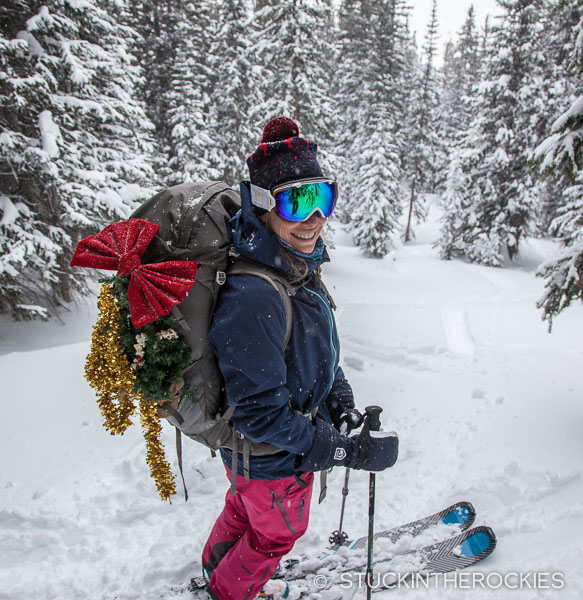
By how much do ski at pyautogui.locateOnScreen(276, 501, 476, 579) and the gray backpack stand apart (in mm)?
1921

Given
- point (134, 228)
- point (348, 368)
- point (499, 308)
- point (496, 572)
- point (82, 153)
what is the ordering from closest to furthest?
point (134, 228)
point (496, 572)
point (348, 368)
point (82, 153)
point (499, 308)

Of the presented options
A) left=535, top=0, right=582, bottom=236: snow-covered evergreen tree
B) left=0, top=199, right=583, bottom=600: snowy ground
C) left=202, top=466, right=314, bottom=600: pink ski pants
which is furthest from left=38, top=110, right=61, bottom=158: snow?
left=535, top=0, right=582, bottom=236: snow-covered evergreen tree

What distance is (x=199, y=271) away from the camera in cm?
188

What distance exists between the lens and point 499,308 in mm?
12305

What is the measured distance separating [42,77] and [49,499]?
9157mm

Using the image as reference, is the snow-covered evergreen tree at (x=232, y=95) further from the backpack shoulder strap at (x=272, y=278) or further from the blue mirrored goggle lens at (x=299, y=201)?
the backpack shoulder strap at (x=272, y=278)

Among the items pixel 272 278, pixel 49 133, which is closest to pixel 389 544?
pixel 272 278

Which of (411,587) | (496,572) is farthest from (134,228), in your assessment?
(496,572)

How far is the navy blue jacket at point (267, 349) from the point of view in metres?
1.81

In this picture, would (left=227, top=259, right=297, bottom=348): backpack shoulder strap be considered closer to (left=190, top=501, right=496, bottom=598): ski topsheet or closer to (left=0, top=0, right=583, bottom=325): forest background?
(left=190, top=501, right=496, bottom=598): ski topsheet

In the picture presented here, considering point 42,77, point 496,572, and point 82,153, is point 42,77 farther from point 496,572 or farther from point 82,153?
point 496,572

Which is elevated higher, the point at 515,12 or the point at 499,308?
the point at 515,12

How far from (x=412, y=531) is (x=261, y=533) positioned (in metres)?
1.75

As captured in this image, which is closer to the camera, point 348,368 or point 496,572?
point 496,572
